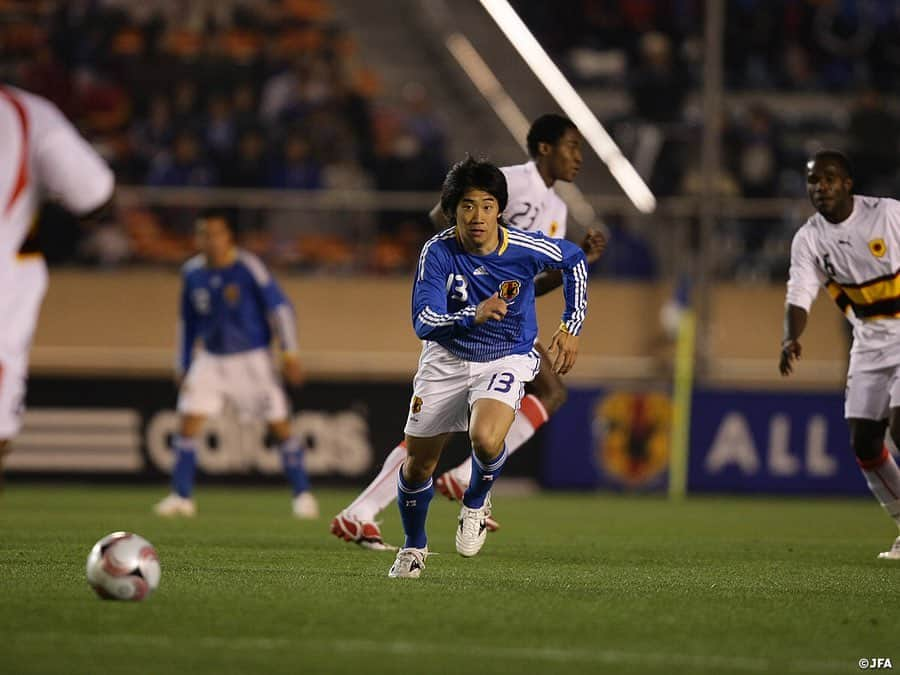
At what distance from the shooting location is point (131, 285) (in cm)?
1848

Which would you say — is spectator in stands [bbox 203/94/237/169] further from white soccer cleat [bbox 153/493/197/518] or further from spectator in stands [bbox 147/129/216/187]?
white soccer cleat [bbox 153/493/197/518]

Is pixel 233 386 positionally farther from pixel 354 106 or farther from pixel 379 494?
pixel 354 106

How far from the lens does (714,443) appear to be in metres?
18.0

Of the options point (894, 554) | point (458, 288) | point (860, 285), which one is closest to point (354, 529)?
point (458, 288)

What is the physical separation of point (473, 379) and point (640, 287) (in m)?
11.6

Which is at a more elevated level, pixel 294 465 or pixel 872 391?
pixel 872 391

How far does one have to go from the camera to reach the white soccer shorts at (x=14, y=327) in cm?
613

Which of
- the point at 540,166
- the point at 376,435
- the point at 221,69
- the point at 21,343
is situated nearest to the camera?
the point at 21,343

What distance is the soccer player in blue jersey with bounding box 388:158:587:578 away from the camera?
7.79 meters

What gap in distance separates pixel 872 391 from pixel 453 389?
298 cm

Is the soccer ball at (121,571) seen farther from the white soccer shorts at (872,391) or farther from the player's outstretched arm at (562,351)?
the white soccer shorts at (872,391)

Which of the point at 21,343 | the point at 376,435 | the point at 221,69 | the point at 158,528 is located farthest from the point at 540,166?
the point at 221,69

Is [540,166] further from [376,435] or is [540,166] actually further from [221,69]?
[221,69]

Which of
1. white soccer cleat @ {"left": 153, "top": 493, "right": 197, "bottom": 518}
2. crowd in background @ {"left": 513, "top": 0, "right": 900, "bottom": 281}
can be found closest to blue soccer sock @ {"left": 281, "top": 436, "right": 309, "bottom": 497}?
white soccer cleat @ {"left": 153, "top": 493, "right": 197, "bottom": 518}
